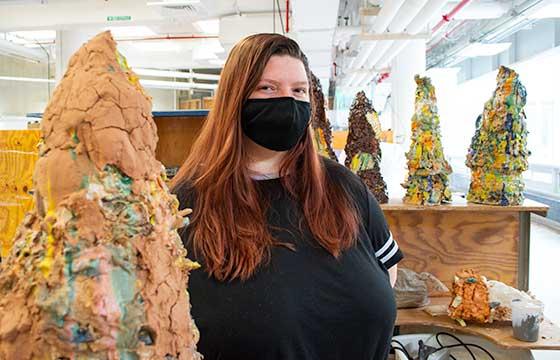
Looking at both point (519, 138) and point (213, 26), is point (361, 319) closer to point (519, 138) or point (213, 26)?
point (519, 138)

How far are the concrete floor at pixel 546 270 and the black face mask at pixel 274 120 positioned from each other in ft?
9.51

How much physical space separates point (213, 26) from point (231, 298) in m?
5.21

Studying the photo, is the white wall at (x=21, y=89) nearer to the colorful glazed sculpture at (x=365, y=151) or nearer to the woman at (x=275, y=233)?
the colorful glazed sculpture at (x=365, y=151)

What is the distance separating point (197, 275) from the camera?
0.96 m

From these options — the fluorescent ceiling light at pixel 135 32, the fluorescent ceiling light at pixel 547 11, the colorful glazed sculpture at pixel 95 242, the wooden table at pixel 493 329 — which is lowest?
the wooden table at pixel 493 329

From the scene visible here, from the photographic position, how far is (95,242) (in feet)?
1.45

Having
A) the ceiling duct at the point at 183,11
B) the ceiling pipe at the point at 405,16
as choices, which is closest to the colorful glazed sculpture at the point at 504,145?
the ceiling pipe at the point at 405,16

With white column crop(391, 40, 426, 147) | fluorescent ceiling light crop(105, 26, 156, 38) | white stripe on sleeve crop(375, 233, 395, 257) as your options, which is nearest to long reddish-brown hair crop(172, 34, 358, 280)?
white stripe on sleeve crop(375, 233, 395, 257)

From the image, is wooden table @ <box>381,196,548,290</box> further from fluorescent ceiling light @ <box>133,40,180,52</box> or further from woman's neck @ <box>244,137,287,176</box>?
fluorescent ceiling light @ <box>133,40,180,52</box>

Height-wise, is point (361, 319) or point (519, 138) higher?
point (519, 138)

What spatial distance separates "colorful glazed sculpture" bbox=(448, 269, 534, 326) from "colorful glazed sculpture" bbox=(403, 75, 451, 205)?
13.0 inches

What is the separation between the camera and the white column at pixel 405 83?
5.49 metres

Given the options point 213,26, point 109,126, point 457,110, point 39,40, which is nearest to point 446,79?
point 457,110

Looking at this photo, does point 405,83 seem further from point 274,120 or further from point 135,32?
point 274,120
